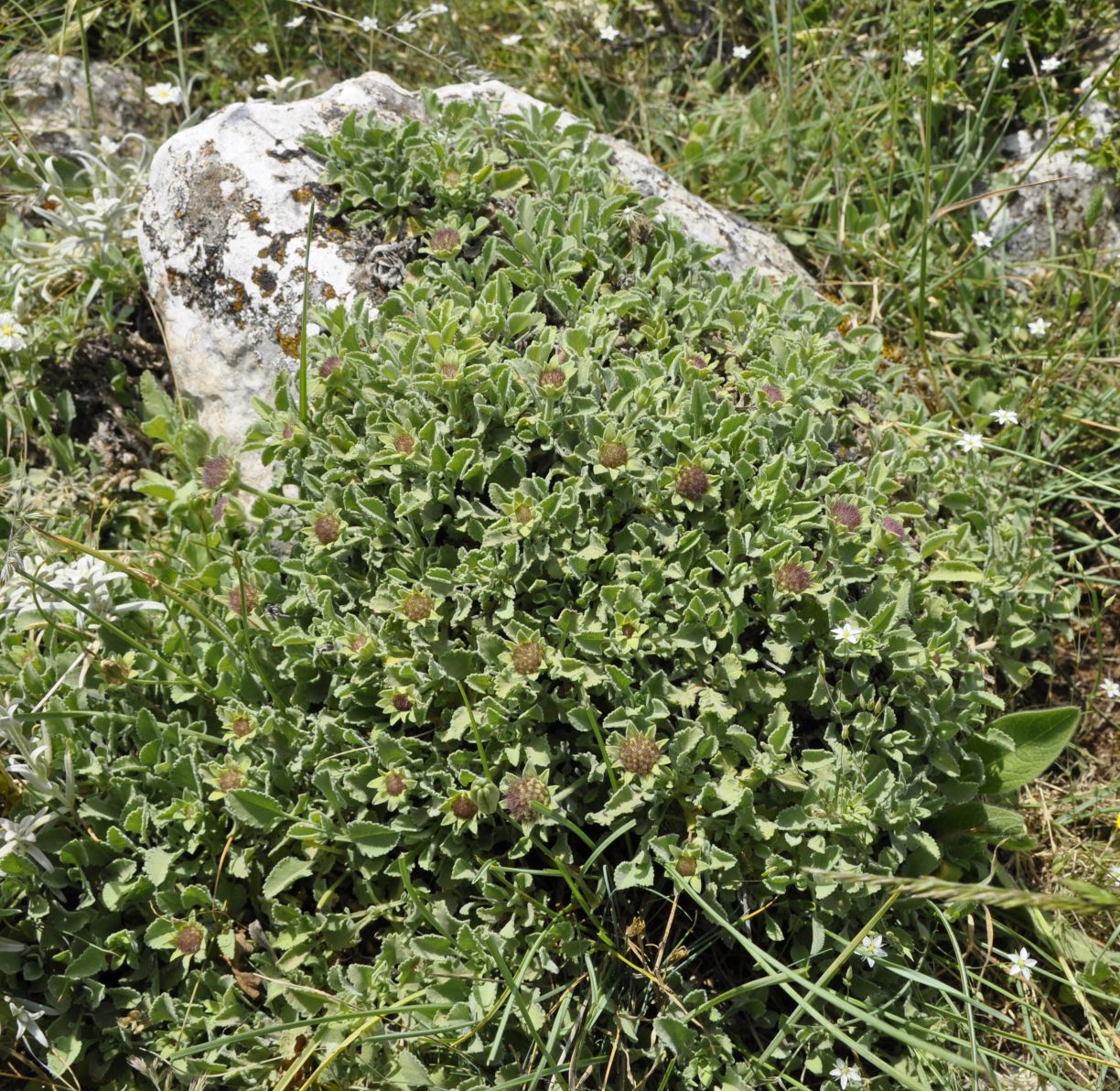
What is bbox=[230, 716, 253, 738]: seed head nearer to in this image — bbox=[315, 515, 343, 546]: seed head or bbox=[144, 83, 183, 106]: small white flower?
bbox=[315, 515, 343, 546]: seed head

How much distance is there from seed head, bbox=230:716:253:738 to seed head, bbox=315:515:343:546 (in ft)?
1.92

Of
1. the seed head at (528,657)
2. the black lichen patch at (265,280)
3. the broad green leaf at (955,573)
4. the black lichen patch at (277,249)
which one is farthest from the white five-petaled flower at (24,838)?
the broad green leaf at (955,573)

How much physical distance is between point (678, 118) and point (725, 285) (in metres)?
1.99

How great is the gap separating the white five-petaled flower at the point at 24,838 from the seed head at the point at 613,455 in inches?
75.9

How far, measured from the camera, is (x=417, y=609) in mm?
3002

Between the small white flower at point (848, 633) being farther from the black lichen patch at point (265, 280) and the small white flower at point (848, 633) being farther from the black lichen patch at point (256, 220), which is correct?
the black lichen patch at point (256, 220)

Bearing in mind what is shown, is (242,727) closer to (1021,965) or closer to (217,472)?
(217,472)

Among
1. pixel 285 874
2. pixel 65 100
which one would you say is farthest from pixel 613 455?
pixel 65 100

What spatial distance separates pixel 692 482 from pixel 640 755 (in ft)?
2.60

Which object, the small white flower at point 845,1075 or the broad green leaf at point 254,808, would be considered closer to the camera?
the small white flower at point 845,1075

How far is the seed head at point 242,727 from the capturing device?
123 inches

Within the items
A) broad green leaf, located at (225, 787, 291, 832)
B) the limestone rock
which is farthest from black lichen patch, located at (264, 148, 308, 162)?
broad green leaf, located at (225, 787, 291, 832)

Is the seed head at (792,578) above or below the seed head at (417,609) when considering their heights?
below

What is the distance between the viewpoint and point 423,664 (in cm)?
304
